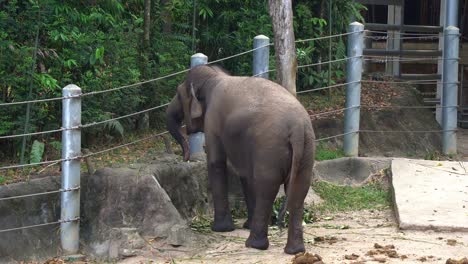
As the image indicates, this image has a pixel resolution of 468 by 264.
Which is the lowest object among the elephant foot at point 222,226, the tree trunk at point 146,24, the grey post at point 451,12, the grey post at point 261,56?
the elephant foot at point 222,226

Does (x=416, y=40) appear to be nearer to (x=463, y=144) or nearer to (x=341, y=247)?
(x=463, y=144)

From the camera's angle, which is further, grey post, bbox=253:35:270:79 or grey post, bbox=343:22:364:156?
grey post, bbox=343:22:364:156

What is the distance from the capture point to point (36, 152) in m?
8.41

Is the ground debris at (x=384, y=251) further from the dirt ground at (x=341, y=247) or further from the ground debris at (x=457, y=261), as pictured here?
the ground debris at (x=457, y=261)

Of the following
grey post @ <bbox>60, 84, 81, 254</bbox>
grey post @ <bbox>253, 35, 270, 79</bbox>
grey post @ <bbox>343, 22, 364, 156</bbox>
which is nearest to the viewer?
grey post @ <bbox>60, 84, 81, 254</bbox>

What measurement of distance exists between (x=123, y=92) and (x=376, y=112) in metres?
3.63

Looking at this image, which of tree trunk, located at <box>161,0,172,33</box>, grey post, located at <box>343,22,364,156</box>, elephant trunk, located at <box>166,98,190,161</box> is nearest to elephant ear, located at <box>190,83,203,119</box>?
elephant trunk, located at <box>166,98,190,161</box>

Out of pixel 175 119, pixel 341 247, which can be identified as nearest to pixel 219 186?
pixel 175 119

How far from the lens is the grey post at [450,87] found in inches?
451

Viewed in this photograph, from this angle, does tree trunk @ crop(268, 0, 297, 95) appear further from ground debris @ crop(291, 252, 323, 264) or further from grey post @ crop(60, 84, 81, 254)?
ground debris @ crop(291, 252, 323, 264)

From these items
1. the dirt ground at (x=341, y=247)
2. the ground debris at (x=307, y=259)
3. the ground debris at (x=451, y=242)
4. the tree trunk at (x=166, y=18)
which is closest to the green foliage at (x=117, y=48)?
the tree trunk at (x=166, y=18)

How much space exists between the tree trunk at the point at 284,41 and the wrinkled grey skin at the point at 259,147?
131cm

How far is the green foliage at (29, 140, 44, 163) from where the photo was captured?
8.38 meters

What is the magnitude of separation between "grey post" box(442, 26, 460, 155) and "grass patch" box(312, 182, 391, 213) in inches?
75.9
